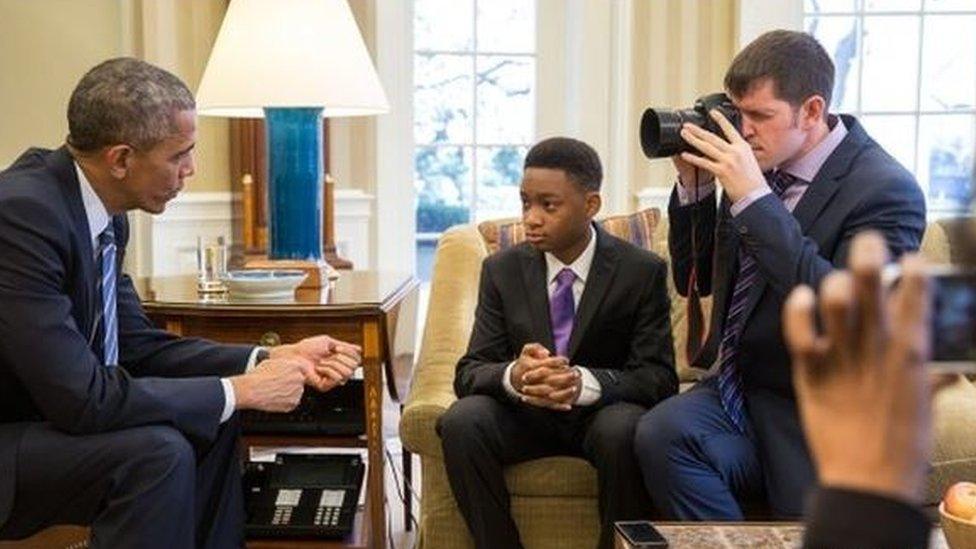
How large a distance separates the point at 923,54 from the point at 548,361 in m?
2.44

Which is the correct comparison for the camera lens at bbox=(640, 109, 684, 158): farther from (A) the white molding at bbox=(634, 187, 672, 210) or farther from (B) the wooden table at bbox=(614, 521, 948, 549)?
(A) the white molding at bbox=(634, 187, 672, 210)

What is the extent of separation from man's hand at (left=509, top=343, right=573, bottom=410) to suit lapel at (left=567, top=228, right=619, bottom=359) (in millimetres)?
132

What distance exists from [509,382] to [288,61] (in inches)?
33.9

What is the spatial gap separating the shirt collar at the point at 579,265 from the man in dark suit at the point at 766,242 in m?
0.26

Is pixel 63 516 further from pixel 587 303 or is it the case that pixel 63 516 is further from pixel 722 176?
pixel 722 176

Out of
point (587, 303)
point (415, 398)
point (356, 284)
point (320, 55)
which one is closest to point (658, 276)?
point (587, 303)

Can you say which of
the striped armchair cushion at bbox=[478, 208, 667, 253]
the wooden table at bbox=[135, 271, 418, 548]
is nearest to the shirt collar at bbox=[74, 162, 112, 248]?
the wooden table at bbox=[135, 271, 418, 548]

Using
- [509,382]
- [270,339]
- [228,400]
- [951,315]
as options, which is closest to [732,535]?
[509,382]

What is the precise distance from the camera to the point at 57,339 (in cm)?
157

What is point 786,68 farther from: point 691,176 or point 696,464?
point 696,464

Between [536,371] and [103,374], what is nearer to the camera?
[103,374]

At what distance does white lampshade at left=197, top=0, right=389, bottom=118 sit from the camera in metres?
2.32

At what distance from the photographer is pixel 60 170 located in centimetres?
170

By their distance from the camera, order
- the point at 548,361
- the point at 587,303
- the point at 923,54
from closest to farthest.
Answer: the point at 548,361 < the point at 587,303 < the point at 923,54
